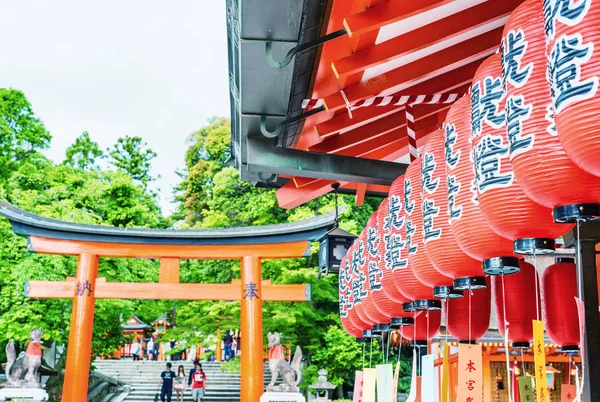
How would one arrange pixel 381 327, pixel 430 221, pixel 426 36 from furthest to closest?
pixel 381 327 < pixel 426 36 < pixel 430 221

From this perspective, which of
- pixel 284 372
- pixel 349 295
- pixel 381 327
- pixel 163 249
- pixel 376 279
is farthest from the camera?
pixel 163 249

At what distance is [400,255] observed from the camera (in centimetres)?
410

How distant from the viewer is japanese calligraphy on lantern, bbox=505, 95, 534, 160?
226 cm

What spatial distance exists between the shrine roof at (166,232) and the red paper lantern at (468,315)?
35.0 ft

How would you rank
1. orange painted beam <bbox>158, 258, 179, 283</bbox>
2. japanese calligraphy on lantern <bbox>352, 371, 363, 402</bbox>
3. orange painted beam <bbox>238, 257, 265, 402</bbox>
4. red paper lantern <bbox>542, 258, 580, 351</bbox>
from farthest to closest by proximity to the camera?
orange painted beam <bbox>158, 258, 179, 283</bbox>, orange painted beam <bbox>238, 257, 265, 402</bbox>, japanese calligraphy on lantern <bbox>352, 371, 363, 402</bbox>, red paper lantern <bbox>542, 258, 580, 351</bbox>

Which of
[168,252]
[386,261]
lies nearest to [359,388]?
[386,261]

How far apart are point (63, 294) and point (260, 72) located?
13.3 meters

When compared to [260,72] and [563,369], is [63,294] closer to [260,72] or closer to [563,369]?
[563,369]

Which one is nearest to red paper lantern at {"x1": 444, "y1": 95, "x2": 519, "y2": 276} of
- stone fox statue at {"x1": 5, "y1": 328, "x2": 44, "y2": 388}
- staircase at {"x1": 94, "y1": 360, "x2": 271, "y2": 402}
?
stone fox statue at {"x1": 5, "y1": 328, "x2": 44, "y2": 388}

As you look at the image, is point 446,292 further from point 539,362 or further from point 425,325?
point 425,325

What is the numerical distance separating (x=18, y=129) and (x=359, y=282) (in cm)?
2827

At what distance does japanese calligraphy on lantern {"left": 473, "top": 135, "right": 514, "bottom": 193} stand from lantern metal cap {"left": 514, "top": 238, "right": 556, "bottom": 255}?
238mm

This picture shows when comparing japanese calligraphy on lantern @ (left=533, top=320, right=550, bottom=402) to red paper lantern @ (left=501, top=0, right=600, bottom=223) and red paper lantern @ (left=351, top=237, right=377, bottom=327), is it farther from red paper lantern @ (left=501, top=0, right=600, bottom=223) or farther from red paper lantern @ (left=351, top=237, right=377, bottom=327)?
red paper lantern @ (left=351, top=237, right=377, bottom=327)

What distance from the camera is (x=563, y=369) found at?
13508 mm
